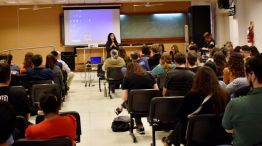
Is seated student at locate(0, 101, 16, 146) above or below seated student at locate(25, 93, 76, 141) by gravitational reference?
above

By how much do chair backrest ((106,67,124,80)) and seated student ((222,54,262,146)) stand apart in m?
6.60

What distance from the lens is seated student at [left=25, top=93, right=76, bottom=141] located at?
3.00 m

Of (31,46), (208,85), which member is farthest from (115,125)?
(31,46)

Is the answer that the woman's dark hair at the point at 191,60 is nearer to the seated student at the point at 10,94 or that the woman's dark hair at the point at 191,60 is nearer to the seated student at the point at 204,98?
the seated student at the point at 204,98

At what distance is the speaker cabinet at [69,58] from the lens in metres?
16.0

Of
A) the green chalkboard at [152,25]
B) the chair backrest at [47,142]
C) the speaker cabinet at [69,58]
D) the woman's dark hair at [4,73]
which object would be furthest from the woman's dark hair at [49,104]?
the green chalkboard at [152,25]

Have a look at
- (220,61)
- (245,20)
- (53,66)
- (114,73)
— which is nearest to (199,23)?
(245,20)

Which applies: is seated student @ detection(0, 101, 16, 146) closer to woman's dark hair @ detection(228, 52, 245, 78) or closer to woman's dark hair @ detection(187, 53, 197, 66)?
woman's dark hair @ detection(228, 52, 245, 78)

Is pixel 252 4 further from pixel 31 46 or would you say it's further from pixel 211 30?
pixel 31 46

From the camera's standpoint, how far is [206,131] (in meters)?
3.39

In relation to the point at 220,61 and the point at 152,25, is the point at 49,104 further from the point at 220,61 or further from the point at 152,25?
the point at 152,25

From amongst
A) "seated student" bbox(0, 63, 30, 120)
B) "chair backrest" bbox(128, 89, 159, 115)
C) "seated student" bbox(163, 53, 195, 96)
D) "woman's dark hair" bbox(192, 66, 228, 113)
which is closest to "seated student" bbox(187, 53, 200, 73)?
"seated student" bbox(163, 53, 195, 96)

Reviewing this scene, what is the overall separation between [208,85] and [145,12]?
46.0ft

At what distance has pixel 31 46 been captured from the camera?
17.2 m
